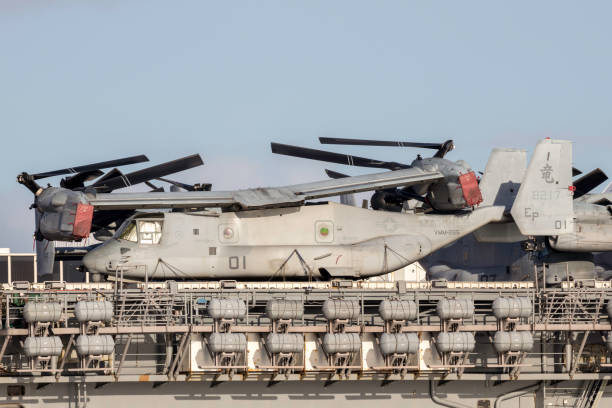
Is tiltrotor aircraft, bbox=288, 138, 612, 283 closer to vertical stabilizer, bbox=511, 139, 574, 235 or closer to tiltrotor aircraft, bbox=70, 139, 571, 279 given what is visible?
vertical stabilizer, bbox=511, 139, 574, 235

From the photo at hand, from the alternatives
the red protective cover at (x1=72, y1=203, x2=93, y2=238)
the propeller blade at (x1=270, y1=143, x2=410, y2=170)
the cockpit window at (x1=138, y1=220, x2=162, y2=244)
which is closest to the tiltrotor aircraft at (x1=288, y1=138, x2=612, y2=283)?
the propeller blade at (x1=270, y1=143, x2=410, y2=170)

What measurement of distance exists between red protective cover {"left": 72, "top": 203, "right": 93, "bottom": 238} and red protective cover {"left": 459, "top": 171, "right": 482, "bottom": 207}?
14.7m

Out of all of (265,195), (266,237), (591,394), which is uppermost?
(265,195)

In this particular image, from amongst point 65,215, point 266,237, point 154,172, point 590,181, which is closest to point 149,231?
point 154,172

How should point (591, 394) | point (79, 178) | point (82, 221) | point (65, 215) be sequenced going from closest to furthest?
point (591, 394) < point (65, 215) < point (82, 221) < point (79, 178)

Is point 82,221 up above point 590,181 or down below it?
below

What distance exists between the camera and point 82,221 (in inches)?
1532

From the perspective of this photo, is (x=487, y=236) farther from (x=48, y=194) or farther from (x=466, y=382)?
(x=48, y=194)

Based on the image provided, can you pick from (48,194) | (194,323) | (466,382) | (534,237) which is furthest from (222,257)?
(534,237)

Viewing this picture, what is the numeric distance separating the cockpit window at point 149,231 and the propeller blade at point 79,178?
9.78 ft

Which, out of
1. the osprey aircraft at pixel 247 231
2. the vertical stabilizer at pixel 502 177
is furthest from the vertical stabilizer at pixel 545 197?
the osprey aircraft at pixel 247 231

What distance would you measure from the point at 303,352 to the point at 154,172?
1049cm

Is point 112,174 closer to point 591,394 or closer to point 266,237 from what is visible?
point 266,237

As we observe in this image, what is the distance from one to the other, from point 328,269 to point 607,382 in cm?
1117
